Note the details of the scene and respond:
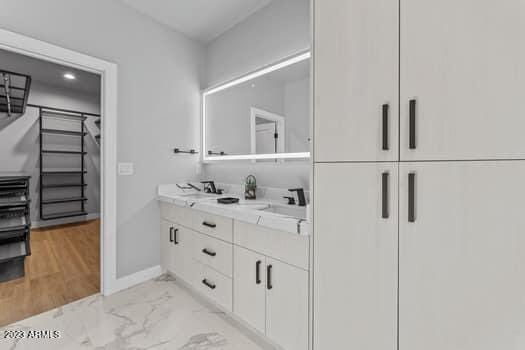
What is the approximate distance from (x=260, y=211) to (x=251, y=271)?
1.27 feet

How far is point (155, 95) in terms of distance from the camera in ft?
8.04

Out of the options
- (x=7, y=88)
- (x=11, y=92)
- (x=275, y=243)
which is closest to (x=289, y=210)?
(x=275, y=243)

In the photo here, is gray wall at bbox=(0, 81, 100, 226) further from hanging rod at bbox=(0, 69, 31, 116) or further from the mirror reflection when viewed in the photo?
the mirror reflection

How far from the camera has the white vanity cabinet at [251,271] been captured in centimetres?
131

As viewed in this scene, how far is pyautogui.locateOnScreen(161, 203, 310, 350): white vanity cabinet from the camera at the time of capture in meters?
1.31

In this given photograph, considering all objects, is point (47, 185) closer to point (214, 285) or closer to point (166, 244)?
point (166, 244)

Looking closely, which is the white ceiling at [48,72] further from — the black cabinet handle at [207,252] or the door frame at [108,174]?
the black cabinet handle at [207,252]

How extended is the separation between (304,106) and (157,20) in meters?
1.82

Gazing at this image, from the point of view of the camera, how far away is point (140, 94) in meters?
2.34
